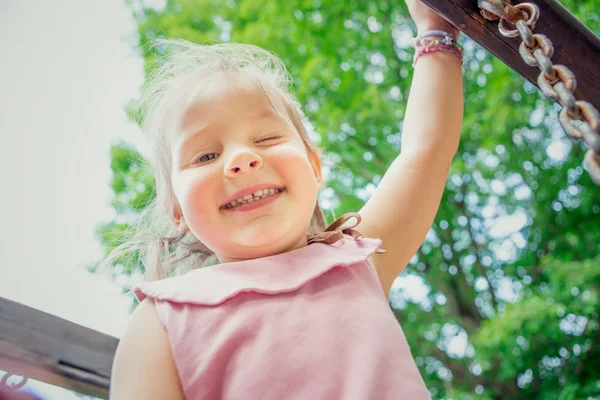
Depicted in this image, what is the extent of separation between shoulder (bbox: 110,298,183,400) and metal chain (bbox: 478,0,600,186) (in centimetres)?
73

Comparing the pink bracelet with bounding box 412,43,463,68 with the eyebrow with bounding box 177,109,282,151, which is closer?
the eyebrow with bounding box 177,109,282,151

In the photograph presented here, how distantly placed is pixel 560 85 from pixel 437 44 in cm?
84

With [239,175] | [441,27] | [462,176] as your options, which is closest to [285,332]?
[239,175]

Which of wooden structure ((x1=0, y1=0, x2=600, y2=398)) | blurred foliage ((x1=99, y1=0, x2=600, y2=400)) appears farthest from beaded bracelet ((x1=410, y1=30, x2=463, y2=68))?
blurred foliage ((x1=99, y1=0, x2=600, y2=400))

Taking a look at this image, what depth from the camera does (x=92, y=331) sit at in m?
1.27

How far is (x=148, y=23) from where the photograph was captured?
20.8 ft

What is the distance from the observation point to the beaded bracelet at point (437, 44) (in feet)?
5.14

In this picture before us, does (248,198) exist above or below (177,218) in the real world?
above

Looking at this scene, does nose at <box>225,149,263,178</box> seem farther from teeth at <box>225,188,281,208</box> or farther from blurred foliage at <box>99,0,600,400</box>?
blurred foliage at <box>99,0,600,400</box>

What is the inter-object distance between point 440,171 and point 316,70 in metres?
4.36

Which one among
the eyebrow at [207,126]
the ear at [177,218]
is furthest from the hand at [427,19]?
the ear at [177,218]

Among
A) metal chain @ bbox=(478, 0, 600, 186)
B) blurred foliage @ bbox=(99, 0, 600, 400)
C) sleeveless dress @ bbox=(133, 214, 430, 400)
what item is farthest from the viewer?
blurred foliage @ bbox=(99, 0, 600, 400)

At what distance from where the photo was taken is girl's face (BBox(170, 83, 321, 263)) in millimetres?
1192

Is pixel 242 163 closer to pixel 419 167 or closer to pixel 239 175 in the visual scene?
pixel 239 175
